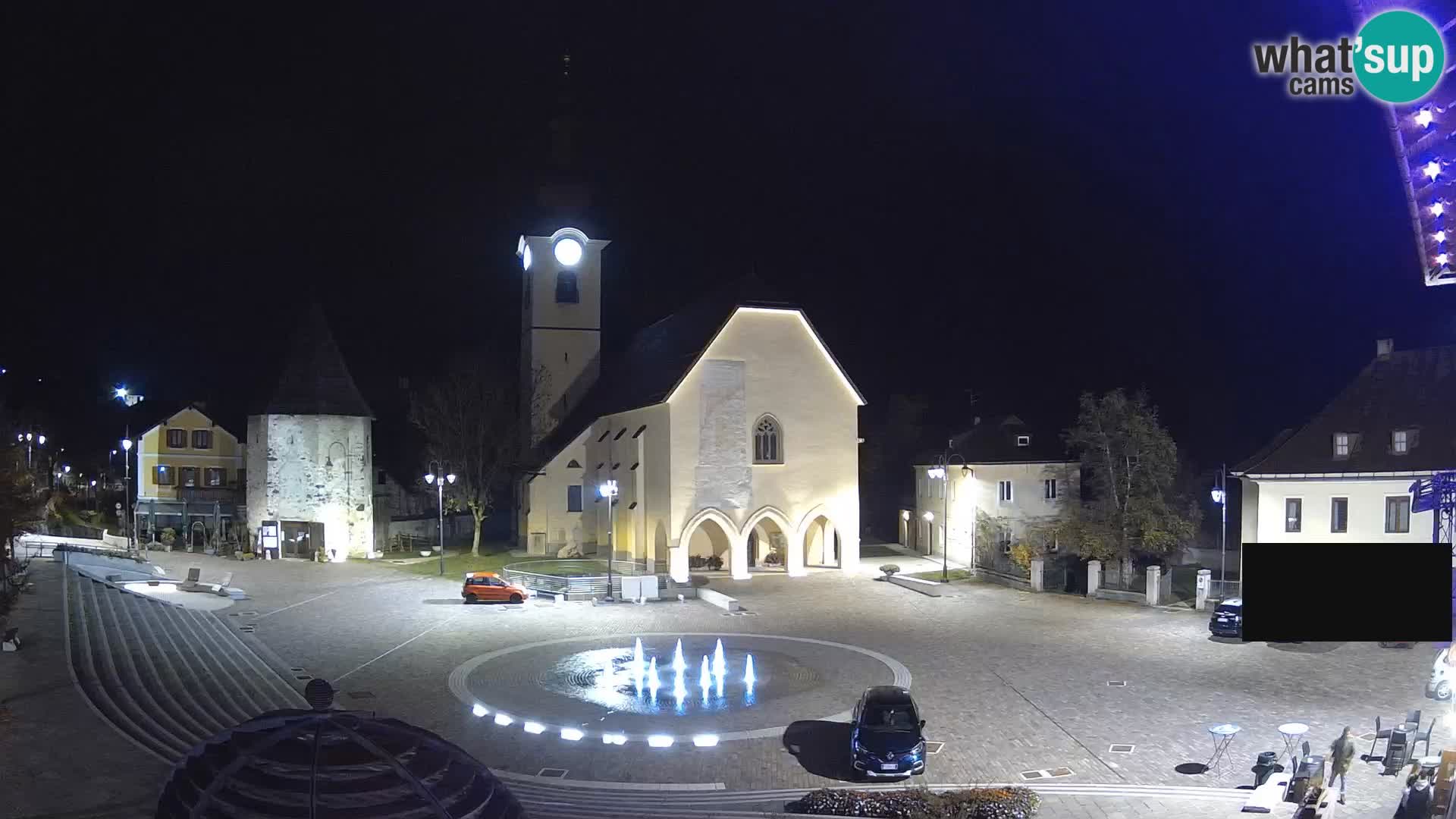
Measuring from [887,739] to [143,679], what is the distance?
1382 centimetres

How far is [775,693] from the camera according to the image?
19375 mm

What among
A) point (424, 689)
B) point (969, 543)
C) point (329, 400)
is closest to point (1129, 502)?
point (969, 543)

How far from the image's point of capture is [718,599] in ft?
102

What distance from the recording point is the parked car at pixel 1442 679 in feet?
56.2

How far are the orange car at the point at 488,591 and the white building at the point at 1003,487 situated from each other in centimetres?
1890

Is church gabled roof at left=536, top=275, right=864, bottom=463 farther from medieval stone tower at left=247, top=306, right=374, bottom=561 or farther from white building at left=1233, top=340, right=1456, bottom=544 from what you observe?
white building at left=1233, top=340, right=1456, bottom=544

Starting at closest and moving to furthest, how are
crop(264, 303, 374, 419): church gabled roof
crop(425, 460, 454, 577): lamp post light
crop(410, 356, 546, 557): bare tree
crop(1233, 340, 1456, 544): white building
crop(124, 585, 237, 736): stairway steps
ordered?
crop(124, 585, 237, 736): stairway steps
crop(1233, 340, 1456, 544): white building
crop(425, 460, 454, 577): lamp post light
crop(264, 303, 374, 419): church gabled roof
crop(410, 356, 546, 557): bare tree

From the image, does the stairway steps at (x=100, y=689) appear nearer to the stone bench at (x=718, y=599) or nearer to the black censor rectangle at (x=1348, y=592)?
the black censor rectangle at (x=1348, y=592)

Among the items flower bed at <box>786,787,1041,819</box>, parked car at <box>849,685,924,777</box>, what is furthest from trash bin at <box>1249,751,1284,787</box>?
parked car at <box>849,685,924,777</box>

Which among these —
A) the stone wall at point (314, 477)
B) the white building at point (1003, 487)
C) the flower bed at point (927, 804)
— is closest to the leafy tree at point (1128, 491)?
the white building at point (1003, 487)

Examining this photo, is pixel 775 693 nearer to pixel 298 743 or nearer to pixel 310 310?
pixel 298 743

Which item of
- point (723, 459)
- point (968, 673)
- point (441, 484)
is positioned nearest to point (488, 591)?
point (723, 459)

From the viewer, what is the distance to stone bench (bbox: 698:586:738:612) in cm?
2995

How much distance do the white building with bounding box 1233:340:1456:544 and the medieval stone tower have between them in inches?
1524
